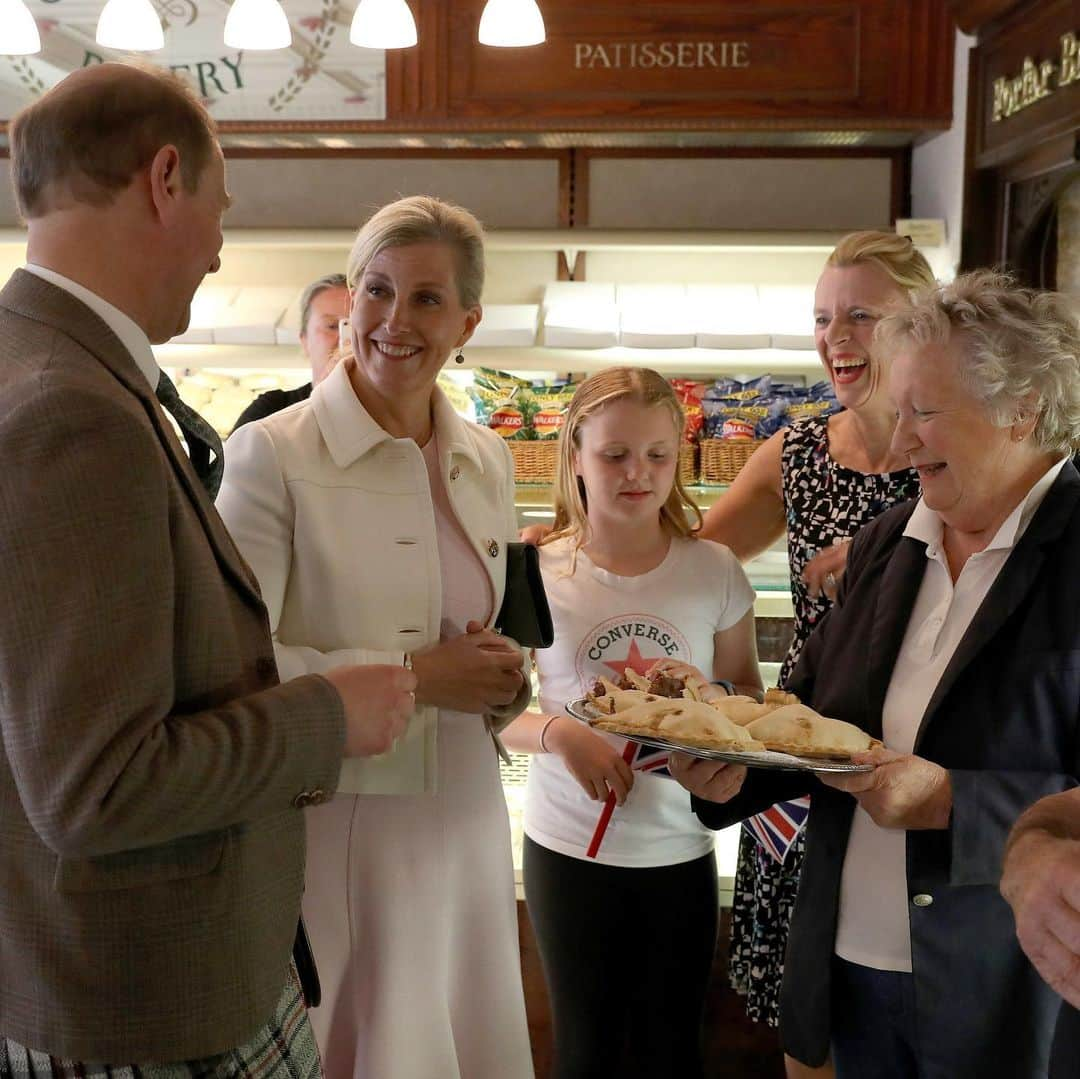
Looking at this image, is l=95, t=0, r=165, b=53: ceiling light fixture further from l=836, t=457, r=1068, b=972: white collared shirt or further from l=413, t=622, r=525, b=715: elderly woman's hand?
l=836, t=457, r=1068, b=972: white collared shirt

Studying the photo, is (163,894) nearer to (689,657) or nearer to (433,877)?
(433,877)

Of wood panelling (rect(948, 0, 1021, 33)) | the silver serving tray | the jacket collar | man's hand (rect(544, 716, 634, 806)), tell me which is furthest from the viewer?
wood panelling (rect(948, 0, 1021, 33))

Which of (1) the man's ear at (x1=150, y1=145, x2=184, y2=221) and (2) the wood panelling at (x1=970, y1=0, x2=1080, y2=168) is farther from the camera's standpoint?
(2) the wood panelling at (x1=970, y1=0, x2=1080, y2=168)

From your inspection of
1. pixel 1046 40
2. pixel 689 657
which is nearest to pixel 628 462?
pixel 689 657

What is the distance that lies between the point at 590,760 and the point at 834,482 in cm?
75

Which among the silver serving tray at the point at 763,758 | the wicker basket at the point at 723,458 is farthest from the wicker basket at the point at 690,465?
the silver serving tray at the point at 763,758

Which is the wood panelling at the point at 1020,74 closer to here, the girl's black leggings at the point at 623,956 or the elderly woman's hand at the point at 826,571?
the elderly woman's hand at the point at 826,571

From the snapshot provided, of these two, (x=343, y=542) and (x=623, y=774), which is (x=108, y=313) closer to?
(x=343, y=542)

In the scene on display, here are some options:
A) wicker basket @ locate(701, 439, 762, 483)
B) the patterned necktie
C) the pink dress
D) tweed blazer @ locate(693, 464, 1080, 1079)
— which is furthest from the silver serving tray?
wicker basket @ locate(701, 439, 762, 483)

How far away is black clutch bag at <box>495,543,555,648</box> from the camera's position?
2.07 meters

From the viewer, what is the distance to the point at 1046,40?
3.05 m

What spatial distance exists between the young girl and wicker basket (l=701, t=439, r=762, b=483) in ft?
3.47

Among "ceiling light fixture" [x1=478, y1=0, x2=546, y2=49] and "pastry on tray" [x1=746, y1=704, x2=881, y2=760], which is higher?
"ceiling light fixture" [x1=478, y1=0, x2=546, y2=49]

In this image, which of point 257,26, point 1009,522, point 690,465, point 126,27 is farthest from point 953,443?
point 126,27
